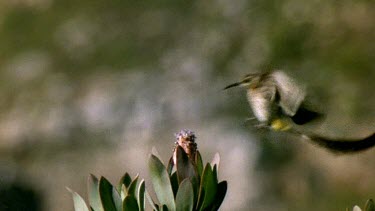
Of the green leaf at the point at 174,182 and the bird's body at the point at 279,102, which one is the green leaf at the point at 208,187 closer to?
the green leaf at the point at 174,182

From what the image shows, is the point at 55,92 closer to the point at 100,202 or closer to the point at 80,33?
the point at 80,33

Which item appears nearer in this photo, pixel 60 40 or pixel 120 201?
pixel 120 201

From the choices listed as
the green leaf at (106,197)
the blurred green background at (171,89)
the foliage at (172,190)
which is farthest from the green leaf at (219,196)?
the blurred green background at (171,89)

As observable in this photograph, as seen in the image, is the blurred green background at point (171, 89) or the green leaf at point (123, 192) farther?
the blurred green background at point (171, 89)

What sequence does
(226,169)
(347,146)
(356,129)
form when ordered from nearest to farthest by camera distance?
(347,146) → (356,129) → (226,169)

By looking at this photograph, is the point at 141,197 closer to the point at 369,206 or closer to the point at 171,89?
the point at 369,206

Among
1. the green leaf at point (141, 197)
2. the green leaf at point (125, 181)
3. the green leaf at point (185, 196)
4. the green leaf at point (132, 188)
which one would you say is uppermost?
the green leaf at point (125, 181)

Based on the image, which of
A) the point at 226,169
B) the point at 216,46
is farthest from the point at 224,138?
the point at 216,46

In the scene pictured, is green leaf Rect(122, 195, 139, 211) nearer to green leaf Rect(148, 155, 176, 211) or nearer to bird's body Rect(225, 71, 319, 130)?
green leaf Rect(148, 155, 176, 211)
